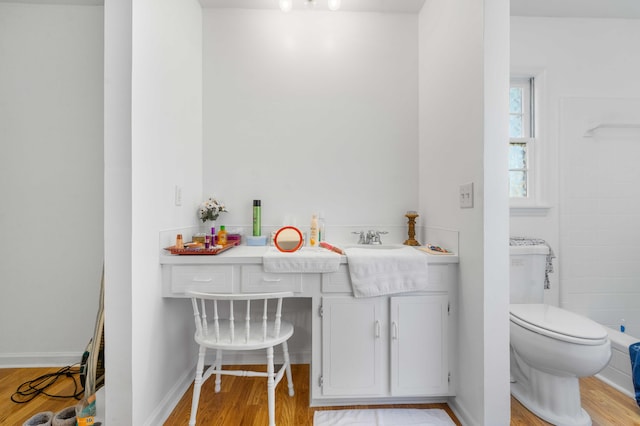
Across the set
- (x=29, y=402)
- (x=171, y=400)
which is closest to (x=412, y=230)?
(x=171, y=400)

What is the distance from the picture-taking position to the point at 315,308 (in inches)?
61.7

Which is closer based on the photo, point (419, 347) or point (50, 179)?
point (419, 347)

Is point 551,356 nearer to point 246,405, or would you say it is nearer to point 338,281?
point 338,281

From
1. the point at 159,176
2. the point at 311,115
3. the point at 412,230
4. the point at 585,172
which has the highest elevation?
the point at 311,115

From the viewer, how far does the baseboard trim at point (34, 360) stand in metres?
1.97

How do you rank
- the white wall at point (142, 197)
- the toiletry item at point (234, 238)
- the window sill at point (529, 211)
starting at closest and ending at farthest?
1. the white wall at point (142, 197)
2. the toiletry item at point (234, 238)
3. the window sill at point (529, 211)

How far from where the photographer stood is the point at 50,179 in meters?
1.99


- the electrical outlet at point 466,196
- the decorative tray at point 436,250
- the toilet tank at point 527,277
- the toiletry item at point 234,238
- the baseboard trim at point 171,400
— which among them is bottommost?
the baseboard trim at point 171,400

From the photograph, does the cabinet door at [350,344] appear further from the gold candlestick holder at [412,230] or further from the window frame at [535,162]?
the window frame at [535,162]

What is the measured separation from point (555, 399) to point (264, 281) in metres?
1.62

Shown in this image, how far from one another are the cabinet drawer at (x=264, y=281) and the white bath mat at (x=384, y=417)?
680 mm

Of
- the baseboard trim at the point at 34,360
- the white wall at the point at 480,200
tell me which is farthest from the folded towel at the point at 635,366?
the baseboard trim at the point at 34,360

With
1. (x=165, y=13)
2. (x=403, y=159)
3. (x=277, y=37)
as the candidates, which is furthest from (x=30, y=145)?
(x=403, y=159)

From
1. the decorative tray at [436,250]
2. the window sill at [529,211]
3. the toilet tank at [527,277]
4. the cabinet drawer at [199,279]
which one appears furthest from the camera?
the window sill at [529,211]
